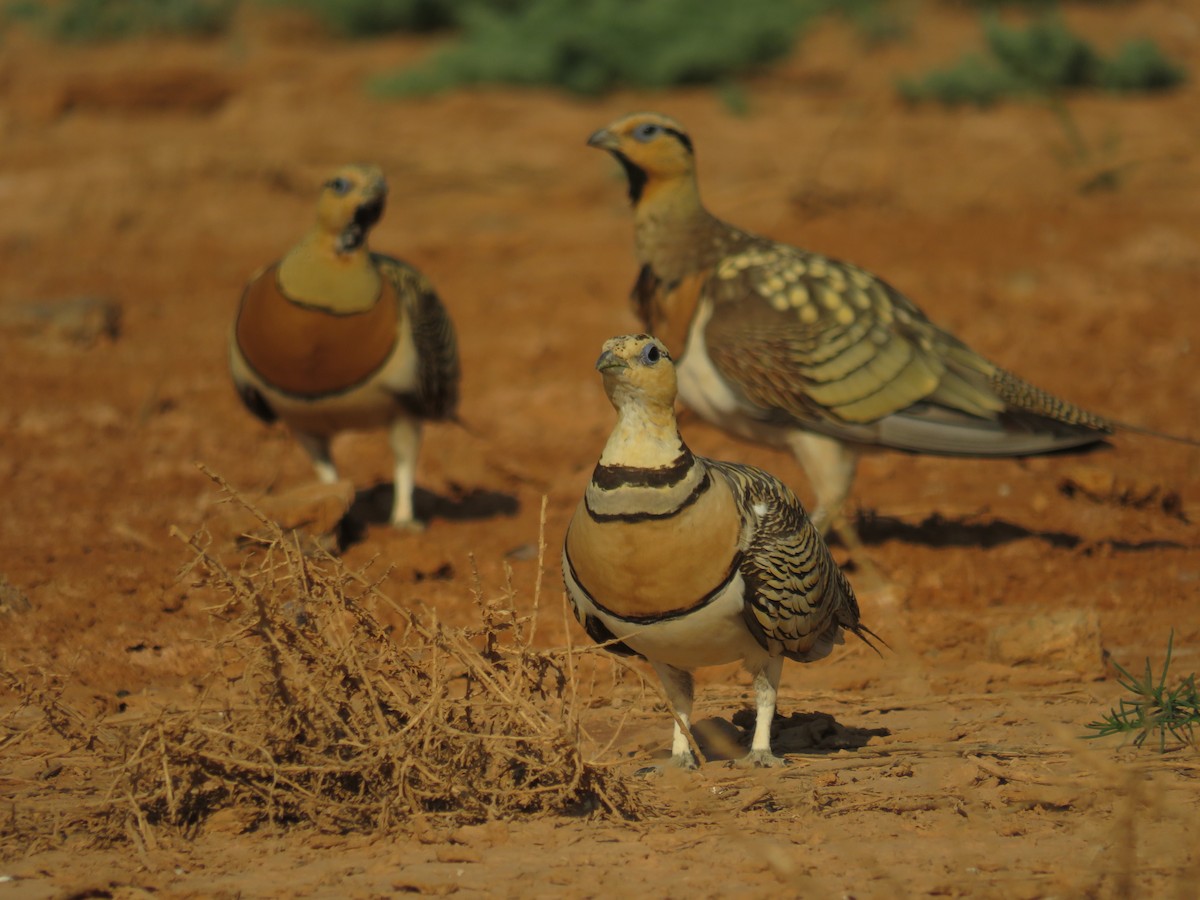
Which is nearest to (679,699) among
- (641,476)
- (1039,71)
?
(641,476)

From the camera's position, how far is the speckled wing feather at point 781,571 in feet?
15.6

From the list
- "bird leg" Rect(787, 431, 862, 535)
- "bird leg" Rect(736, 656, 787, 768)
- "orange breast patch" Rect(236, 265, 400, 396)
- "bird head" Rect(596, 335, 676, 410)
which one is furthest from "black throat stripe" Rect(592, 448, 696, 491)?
"orange breast patch" Rect(236, 265, 400, 396)

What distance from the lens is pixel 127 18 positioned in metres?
20.4

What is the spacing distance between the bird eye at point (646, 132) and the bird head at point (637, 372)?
3.18 meters

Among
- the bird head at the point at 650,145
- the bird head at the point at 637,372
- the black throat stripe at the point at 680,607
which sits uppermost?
the bird head at the point at 650,145

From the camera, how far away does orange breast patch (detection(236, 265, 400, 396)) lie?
7.53 meters

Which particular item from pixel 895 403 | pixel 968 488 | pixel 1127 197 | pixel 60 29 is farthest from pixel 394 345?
pixel 60 29

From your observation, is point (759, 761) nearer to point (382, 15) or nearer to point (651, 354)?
point (651, 354)

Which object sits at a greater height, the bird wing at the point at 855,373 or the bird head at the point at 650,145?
the bird head at the point at 650,145

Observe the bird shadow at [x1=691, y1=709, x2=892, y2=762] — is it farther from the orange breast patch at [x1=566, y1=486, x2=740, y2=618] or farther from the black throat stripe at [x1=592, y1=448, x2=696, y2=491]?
the black throat stripe at [x1=592, y1=448, x2=696, y2=491]

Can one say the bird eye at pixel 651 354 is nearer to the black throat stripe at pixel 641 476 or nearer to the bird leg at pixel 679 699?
the black throat stripe at pixel 641 476

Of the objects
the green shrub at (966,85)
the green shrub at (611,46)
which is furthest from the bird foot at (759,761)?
the green shrub at (611,46)

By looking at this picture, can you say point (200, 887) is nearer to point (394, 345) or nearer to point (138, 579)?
point (138, 579)

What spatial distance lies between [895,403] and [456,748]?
332 centimetres
